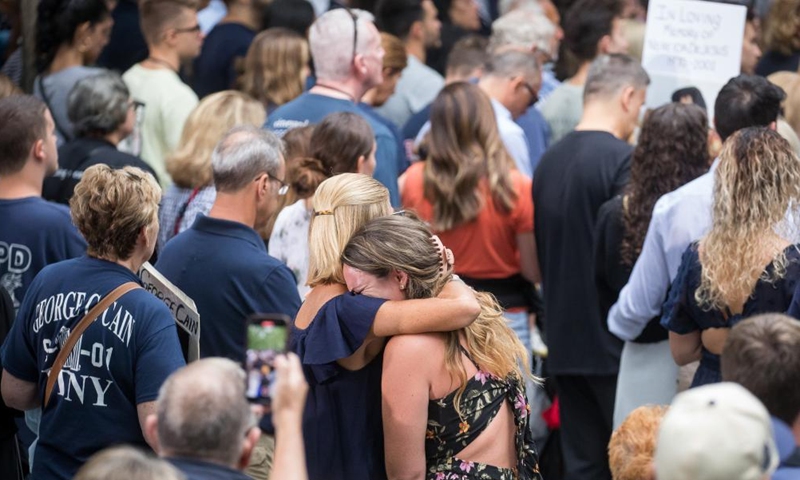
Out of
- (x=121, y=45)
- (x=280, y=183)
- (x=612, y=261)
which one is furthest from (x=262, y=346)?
(x=121, y=45)

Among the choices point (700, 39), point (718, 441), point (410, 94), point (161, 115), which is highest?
point (718, 441)

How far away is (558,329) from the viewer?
6496 mm

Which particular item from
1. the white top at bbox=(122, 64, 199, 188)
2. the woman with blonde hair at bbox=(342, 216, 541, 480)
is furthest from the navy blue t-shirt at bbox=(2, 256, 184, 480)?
the white top at bbox=(122, 64, 199, 188)

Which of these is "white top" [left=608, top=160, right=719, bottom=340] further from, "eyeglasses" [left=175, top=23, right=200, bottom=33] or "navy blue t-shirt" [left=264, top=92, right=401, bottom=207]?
"eyeglasses" [left=175, top=23, right=200, bottom=33]

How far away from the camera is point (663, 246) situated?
533cm

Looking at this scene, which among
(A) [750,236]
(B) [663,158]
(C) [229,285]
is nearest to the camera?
(A) [750,236]

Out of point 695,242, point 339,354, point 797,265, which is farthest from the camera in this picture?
point 695,242

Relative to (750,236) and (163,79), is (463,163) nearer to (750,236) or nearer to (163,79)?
(750,236)

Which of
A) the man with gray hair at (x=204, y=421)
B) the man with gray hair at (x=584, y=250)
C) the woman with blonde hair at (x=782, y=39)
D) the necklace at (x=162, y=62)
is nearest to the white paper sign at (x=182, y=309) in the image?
the man with gray hair at (x=204, y=421)

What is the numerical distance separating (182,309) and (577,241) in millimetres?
2719

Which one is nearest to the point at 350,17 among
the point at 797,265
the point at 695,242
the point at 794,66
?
the point at 695,242

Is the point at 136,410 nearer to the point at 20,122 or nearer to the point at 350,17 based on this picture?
the point at 20,122

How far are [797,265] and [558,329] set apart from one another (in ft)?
6.93

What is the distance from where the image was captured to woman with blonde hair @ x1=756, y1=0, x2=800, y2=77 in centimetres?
894
